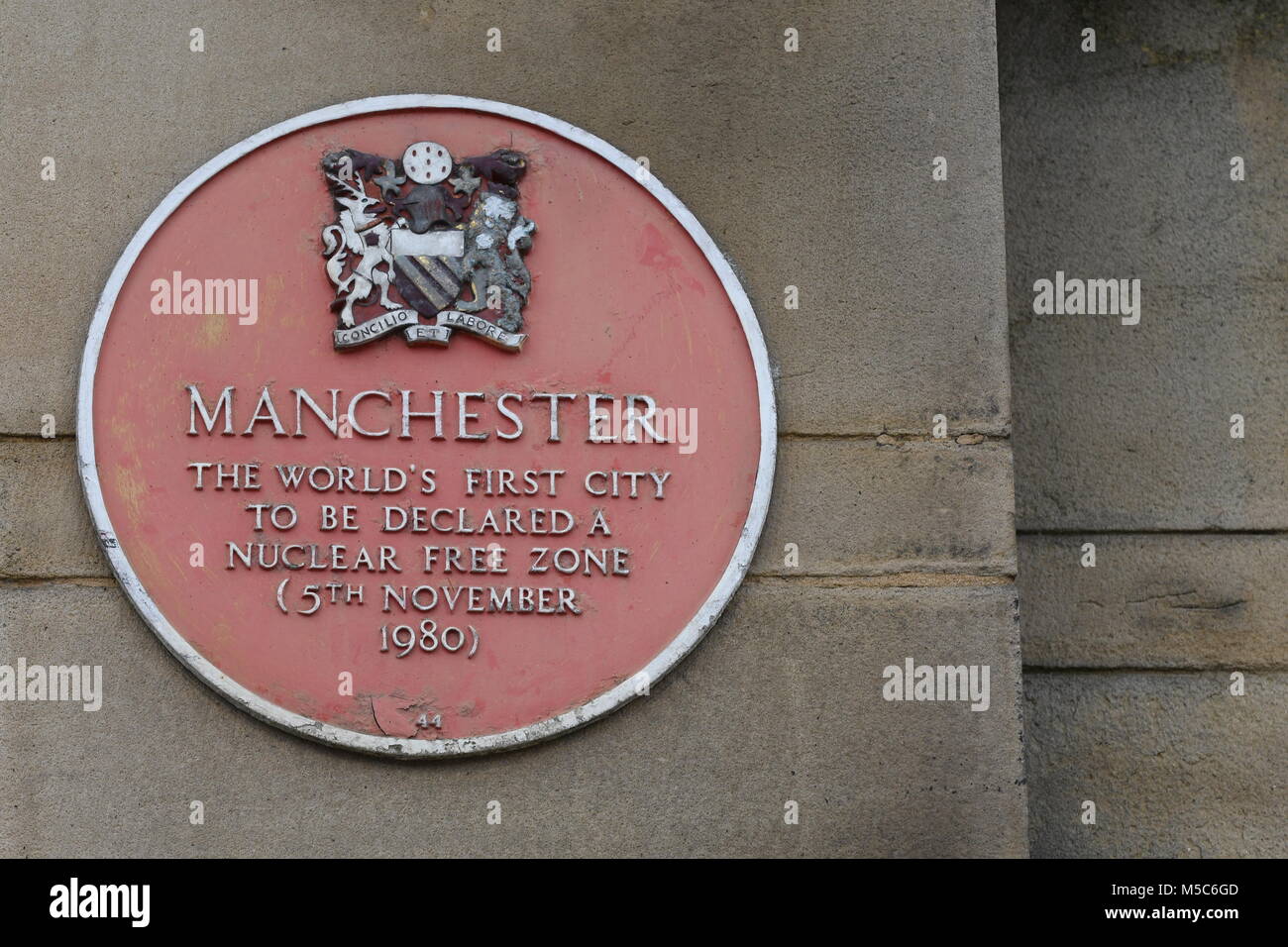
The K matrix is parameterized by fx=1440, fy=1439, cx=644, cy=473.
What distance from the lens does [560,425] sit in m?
3.38

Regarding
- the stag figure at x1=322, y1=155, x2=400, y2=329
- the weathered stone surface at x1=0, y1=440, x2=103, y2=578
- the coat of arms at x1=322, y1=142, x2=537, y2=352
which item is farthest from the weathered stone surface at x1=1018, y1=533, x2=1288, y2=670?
the weathered stone surface at x1=0, y1=440, x2=103, y2=578

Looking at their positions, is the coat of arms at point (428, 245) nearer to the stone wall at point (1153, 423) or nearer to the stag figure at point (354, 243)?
the stag figure at point (354, 243)

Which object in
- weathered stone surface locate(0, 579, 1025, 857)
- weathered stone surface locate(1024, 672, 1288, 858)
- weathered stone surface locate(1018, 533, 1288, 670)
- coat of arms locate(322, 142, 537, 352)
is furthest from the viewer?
weathered stone surface locate(1018, 533, 1288, 670)

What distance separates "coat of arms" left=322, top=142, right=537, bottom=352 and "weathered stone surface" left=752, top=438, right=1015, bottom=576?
2.49ft

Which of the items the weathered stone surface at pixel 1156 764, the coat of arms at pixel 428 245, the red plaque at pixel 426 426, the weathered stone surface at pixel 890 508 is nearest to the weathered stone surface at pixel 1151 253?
the weathered stone surface at pixel 1156 764

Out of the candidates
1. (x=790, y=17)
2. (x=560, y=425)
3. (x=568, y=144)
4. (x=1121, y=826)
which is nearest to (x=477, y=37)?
(x=568, y=144)

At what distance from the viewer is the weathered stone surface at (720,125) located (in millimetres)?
3463

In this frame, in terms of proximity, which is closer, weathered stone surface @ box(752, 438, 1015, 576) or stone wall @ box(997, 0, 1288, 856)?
weathered stone surface @ box(752, 438, 1015, 576)

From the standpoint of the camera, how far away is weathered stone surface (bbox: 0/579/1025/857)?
3.21 m

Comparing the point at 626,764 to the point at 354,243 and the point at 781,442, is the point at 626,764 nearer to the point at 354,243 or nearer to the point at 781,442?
the point at 781,442

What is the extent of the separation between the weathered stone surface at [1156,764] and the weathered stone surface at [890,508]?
30.0 inches

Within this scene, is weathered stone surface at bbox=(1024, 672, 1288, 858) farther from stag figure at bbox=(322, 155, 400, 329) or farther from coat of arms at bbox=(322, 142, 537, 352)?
stag figure at bbox=(322, 155, 400, 329)

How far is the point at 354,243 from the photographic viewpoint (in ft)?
11.2

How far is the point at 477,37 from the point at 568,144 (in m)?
0.36
